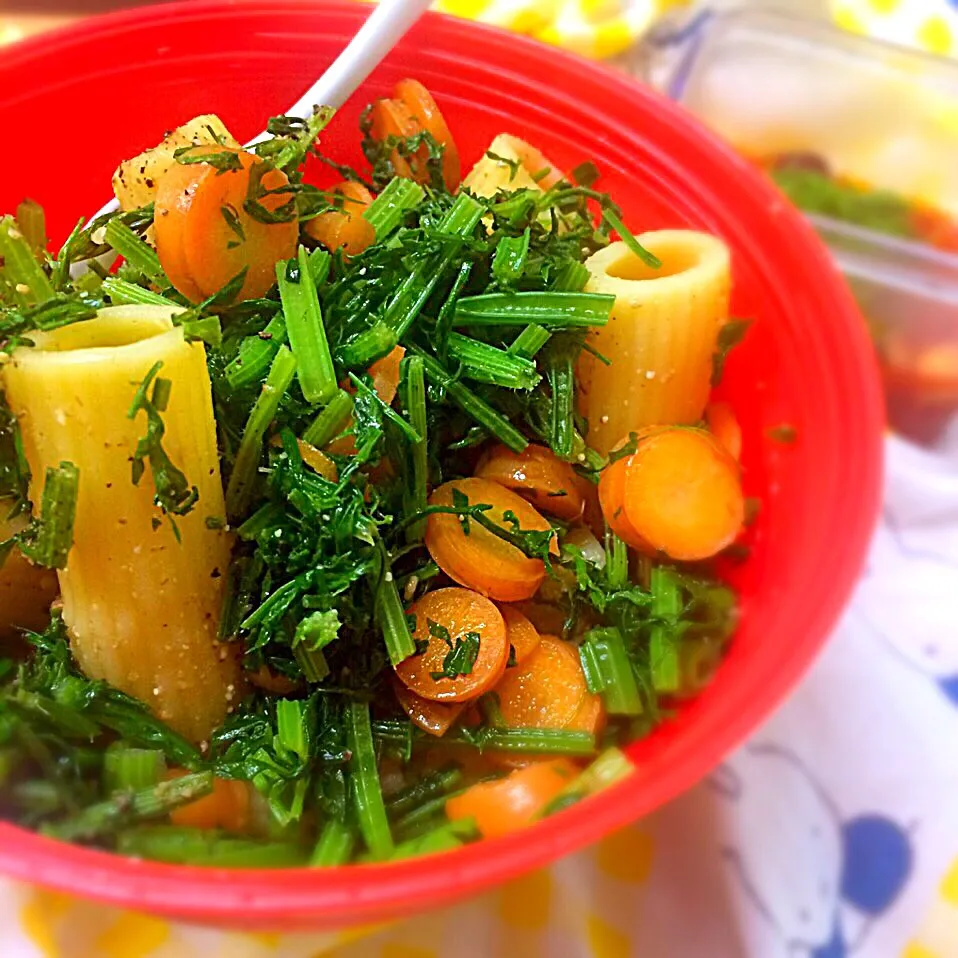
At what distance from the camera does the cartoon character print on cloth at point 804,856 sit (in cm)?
68

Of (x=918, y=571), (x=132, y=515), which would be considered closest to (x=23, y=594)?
(x=132, y=515)

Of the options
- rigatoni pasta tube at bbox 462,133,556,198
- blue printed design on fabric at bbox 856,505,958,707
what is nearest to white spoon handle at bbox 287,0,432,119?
Result: rigatoni pasta tube at bbox 462,133,556,198

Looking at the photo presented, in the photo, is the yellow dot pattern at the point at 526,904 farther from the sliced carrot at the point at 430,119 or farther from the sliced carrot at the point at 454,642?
the sliced carrot at the point at 430,119

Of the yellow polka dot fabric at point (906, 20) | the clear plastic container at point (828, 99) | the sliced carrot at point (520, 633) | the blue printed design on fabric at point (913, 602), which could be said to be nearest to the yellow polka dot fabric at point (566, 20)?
the clear plastic container at point (828, 99)

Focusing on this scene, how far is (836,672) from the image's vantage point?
2.62 feet

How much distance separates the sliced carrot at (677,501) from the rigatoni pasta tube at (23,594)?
0.40 m

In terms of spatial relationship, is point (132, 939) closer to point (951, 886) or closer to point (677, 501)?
point (677, 501)

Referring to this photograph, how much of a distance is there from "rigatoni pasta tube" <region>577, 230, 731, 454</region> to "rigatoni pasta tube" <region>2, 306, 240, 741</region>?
0.29 metres

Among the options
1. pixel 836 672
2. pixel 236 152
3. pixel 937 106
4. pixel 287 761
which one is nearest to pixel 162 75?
pixel 236 152

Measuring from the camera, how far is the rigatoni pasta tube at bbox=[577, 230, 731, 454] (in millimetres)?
660

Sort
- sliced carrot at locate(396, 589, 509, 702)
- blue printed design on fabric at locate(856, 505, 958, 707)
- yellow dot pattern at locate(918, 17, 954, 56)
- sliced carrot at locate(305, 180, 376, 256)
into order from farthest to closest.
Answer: yellow dot pattern at locate(918, 17, 954, 56) < blue printed design on fabric at locate(856, 505, 958, 707) < sliced carrot at locate(305, 180, 376, 256) < sliced carrot at locate(396, 589, 509, 702)

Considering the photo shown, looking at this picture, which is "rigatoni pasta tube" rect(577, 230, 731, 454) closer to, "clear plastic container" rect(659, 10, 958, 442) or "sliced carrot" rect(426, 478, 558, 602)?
Result: "sliced carrot" rect(426, 478, 558, 602)

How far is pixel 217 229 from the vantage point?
0.64 m

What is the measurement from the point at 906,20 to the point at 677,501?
3.88ft
